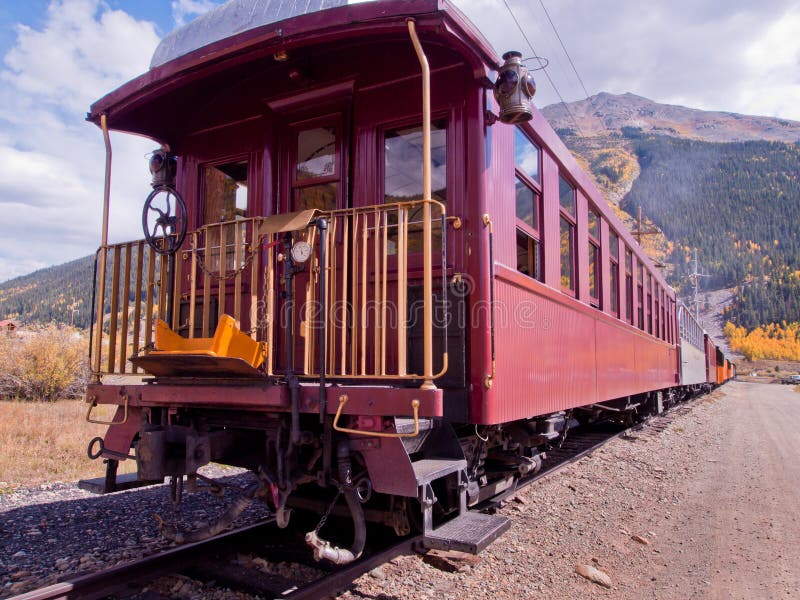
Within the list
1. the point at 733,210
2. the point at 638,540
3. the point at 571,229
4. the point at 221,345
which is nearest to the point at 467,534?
the point at 221,345

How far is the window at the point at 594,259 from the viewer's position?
6.69 meters

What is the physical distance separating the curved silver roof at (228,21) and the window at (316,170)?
872 millimetres

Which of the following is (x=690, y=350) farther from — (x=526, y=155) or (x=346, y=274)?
(x=346, y=274)

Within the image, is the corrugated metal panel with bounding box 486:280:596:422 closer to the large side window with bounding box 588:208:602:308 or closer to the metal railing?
the metal railing

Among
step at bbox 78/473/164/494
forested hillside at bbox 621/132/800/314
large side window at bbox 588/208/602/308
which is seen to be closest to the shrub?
step at bbox 78/473/164/494

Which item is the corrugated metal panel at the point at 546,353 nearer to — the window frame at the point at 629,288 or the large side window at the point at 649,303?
the window frame at the point at 629,288

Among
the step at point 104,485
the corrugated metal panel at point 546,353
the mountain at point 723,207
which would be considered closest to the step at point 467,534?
the corrugated metal panel at point 546,353

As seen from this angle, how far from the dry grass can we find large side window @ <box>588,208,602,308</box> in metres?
5.81

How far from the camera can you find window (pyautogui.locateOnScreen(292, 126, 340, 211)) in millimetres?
4648

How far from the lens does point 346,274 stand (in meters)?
3.79

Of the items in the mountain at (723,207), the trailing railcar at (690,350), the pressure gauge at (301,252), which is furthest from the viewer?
the mountain at (723,207)

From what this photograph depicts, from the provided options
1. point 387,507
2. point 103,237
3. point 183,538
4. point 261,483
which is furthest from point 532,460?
point 103,237

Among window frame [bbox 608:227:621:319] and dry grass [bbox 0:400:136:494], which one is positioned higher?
window frame [bbox 608:227:621:319]

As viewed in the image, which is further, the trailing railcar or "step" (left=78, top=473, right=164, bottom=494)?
the trailing railcar
